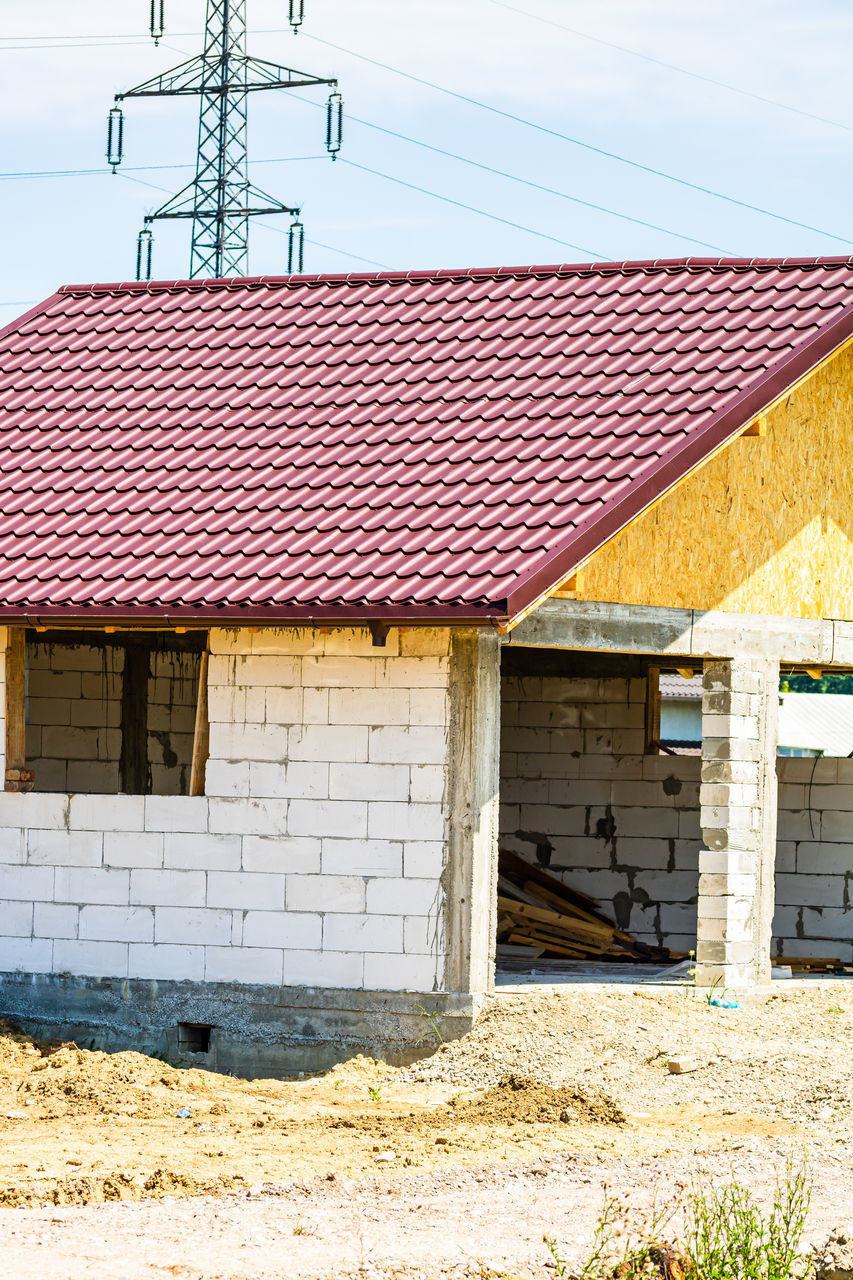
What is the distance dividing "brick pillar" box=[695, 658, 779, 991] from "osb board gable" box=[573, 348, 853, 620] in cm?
57

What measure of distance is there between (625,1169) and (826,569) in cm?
594

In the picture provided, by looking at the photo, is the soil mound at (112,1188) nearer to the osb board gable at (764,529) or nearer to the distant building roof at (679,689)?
the osb board gable at (764,529)

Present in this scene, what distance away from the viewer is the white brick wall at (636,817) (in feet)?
49.3

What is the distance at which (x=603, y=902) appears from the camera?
625 inches

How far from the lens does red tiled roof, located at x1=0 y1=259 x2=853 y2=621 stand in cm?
1071

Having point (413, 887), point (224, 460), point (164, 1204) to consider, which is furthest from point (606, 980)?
point (164, 1204)

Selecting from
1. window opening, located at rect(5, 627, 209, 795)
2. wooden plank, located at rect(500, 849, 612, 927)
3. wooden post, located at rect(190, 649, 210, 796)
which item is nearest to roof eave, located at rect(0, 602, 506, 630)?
wooden post, located at rect(190, 649, 210, 796)

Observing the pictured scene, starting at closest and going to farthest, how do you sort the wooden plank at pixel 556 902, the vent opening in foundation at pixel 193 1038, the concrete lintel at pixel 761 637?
1. the vent opening in foundation at pixel 193 1038
2. the concrete lintel at pixel 761 637
3. the wooden plank at pixel 556 902

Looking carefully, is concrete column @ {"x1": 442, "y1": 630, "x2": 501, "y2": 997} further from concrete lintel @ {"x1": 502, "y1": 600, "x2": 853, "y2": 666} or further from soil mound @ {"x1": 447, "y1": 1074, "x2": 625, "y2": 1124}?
soil mound @ {"x1": 447, "y1": 1074, "x2": 625, "y2": 1124}

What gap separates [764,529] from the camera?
12.5 metres

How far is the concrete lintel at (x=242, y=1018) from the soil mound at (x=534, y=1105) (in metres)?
0.77

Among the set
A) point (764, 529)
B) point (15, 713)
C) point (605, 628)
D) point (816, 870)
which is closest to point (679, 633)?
point (605, 628)

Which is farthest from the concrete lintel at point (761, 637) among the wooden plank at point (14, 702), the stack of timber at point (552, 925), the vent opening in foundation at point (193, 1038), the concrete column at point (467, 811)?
the wooden plank at point (14, 702)

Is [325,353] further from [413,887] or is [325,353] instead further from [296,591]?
[413,887]
